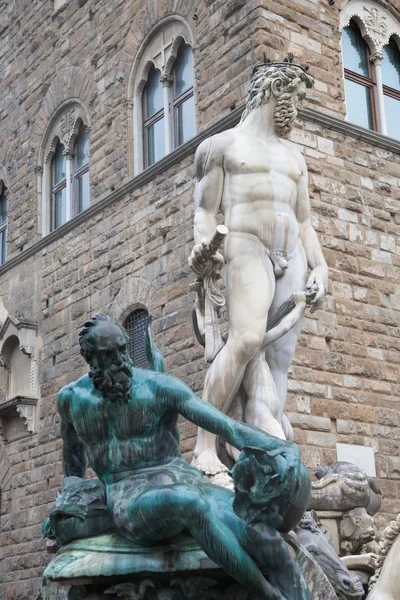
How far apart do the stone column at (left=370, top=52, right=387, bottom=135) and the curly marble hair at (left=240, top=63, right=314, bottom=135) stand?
6.15 m

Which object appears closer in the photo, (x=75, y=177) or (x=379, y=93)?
(x=379, y=93)

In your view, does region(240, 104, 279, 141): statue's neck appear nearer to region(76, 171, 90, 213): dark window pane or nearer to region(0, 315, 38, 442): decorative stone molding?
region(76, 171, 90, 213): dark window pane

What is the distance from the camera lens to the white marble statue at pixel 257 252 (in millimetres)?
5520

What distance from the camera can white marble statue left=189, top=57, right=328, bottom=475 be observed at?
552 centimetres

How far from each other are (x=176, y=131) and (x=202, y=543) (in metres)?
10.7

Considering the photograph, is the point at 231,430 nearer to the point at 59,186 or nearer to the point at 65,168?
the point at 65,168

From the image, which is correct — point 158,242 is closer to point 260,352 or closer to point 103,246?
→ point 103,246

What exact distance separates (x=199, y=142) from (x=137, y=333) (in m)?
2.57

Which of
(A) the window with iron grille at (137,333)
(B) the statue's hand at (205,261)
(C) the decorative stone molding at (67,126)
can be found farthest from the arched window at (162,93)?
(B) the statue's hand at (205,261)

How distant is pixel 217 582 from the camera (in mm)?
2426

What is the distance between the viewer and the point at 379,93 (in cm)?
1212

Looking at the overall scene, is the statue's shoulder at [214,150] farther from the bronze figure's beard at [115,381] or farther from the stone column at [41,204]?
the stone column at [41,204]

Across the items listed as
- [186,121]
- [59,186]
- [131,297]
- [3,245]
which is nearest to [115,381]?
[131,297]

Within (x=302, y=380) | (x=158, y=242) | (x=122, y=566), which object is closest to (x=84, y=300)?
(x=158, y=242)
